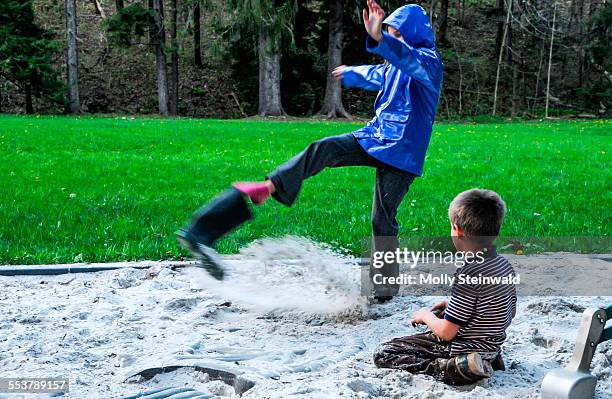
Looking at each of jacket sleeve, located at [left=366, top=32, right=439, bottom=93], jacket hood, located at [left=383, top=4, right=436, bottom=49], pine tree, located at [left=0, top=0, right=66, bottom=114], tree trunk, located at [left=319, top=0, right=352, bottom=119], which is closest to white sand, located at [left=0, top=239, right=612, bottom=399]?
jacket sleeve, located at [left=366, top=32, right=439, bottom=93]

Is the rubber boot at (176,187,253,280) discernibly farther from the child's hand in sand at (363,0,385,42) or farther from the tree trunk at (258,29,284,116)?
the tree trunk at (258,29,284,116)

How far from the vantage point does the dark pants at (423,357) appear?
304 centimetres

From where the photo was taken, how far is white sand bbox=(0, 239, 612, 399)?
302 cm

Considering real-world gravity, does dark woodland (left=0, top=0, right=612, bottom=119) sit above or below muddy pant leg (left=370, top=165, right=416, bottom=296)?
above

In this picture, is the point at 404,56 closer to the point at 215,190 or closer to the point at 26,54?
the point at 215,190

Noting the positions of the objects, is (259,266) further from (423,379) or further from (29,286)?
(423,379)

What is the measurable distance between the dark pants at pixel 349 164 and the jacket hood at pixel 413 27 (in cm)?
63

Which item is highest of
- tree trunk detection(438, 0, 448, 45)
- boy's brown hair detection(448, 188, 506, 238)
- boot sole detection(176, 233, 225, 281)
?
tree trunk detection(438, 0, 448, 45)

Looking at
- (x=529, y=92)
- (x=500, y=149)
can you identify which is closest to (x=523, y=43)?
(x=529, y=92)

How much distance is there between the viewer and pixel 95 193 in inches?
309

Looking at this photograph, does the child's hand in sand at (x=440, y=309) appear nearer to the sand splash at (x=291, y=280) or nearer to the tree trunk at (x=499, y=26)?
the sand splash at (x=291, y=280)

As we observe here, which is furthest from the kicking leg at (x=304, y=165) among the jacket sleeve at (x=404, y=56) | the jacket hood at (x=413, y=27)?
the jacket hood at (x=413, y=27)

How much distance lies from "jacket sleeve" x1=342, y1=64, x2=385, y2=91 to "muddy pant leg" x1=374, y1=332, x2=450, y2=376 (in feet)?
5.29

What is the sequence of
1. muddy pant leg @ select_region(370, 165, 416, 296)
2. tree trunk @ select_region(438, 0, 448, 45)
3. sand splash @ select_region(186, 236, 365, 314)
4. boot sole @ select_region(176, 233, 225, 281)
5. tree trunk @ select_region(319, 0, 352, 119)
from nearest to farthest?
boot sole @ select_region(176, 233, 225, 281), muddy pant leg @ select_region(370, 165, 416, 296), sand splash @ select_region(186, 236, 365, 314), tree trunk @ select_region(319, 0, 352, 119), tree trunk @ select_region(438, 0, 448, 45)
